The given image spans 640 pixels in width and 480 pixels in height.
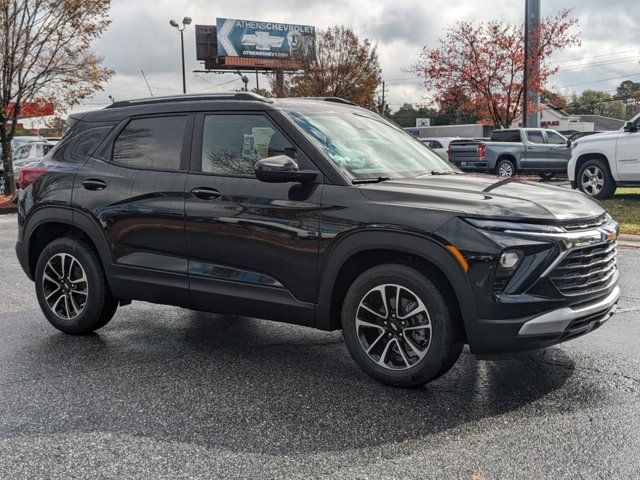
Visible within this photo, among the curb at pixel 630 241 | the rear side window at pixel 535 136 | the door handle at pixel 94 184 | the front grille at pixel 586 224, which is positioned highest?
the rear side window at pixel 535 136

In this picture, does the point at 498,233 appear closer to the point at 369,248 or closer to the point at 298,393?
the point at 369,248

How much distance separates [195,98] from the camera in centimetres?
491

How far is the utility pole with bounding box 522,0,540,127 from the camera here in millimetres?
27766

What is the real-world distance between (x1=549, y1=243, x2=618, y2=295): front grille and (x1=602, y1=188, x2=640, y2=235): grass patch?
679 centimetres

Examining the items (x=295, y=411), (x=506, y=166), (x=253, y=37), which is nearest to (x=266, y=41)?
(x=253, y=37)

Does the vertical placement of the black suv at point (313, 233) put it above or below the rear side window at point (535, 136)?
below

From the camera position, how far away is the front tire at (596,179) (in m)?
13.4

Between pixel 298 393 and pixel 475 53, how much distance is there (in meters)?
31.5

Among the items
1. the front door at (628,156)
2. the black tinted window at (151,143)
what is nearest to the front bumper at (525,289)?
the black tinted window at (151,143)

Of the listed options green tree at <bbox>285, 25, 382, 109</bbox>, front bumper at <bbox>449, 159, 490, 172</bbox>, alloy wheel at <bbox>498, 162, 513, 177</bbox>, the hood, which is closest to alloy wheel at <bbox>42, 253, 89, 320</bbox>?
the hood

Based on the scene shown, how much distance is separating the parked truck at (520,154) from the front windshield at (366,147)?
18091 mm

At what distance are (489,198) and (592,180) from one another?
35.7 feet

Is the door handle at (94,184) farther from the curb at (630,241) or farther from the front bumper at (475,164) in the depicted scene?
the front bumper at (475,164)

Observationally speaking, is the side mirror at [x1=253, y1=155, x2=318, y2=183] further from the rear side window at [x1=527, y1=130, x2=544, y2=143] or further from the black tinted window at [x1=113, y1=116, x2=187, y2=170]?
the rear side window at [x1=527, y1=130, x2=544, y2=143]
